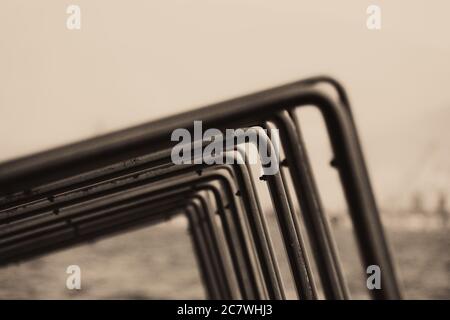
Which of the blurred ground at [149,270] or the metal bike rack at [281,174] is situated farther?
the blurred ground at [149,270]

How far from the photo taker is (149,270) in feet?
49.6

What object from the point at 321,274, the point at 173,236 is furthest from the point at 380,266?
the point at 173,236

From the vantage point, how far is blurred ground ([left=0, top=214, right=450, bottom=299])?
39.5 feet

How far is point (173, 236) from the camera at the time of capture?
705 inches

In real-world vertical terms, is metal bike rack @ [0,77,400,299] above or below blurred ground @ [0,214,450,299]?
below

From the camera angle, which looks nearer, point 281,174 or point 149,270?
point 281,174

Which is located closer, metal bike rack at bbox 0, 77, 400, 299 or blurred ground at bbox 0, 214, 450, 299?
metal bike rack at bbox 0, 77, 400, 299

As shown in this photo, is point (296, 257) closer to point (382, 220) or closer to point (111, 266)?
point (382, 220)

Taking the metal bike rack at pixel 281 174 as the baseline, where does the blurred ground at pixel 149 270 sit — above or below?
above

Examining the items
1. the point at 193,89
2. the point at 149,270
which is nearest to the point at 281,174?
the point at 149,270

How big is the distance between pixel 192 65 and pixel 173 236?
13.5 meters

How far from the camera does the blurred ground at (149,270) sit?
12047mm

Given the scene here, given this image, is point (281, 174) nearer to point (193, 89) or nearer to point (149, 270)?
point (149, 270)

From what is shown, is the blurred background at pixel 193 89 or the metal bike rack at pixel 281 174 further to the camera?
the blurred background at pixel 193 89
